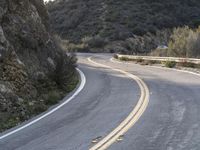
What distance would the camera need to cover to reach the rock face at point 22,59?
45.0 ft

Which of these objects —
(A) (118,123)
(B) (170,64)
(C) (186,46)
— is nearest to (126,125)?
(A) (118,123)

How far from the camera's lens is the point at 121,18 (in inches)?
2842

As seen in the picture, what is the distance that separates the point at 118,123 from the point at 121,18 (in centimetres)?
6270

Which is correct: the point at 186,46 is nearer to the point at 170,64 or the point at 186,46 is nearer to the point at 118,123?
the point at 170,64

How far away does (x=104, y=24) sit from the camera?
234 ft

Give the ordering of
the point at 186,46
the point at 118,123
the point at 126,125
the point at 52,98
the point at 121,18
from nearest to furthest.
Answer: the point at 126,125 < the point at 118,123 < the point at 52,98 < the point at 186,46 < the point at 121,18

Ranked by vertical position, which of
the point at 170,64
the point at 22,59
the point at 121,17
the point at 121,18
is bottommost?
the point at 170,64

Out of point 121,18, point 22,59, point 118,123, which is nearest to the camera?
point 118,123

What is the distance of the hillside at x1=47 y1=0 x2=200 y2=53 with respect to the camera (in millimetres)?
67562

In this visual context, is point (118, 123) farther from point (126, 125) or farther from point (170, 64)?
point (170, 64)

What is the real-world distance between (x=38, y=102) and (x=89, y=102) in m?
1.61

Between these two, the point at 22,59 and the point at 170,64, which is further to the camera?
the point at 170,64

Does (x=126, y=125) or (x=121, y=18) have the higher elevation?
(x=121, y=18)

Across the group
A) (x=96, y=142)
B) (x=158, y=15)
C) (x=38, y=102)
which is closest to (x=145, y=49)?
(x=158, y=15)
